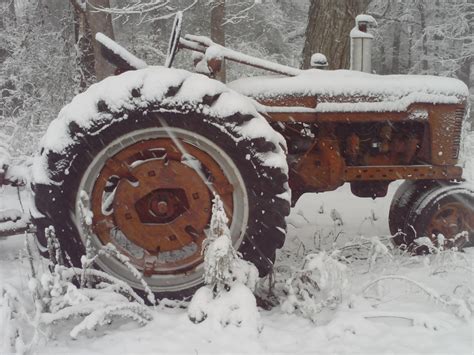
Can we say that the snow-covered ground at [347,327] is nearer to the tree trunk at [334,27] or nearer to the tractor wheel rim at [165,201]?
the tractor wheel rim at [165,201]

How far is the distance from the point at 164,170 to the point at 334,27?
404 centimetres

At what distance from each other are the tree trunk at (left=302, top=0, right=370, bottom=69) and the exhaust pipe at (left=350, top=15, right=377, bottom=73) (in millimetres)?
2238

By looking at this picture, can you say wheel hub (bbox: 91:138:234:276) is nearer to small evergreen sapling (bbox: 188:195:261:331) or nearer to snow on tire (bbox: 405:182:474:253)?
small evergreen sapling (bbox: 188:195:261:331)

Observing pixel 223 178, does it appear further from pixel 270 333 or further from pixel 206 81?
pixel 270 333

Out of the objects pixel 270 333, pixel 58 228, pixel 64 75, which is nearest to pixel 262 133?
pixel 270 333

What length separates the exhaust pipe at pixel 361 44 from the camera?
3.52m

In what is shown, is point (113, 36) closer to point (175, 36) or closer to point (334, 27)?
point (334, 27)

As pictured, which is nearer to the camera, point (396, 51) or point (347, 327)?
point (347, 327)

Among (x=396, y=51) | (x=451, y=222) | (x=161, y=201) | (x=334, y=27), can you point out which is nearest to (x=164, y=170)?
(x=161, y=201)

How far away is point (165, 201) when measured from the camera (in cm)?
259

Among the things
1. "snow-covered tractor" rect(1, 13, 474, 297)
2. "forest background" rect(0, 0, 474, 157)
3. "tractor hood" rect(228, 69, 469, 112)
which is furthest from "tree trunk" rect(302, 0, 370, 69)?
"snow-covered tractor" rect(1, 13, 474, 297)

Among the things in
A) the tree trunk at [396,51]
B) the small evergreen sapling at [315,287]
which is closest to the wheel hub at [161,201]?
the small evergreen sapling at [315,287]

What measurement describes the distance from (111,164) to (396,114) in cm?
186

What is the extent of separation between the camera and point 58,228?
7.96ft
